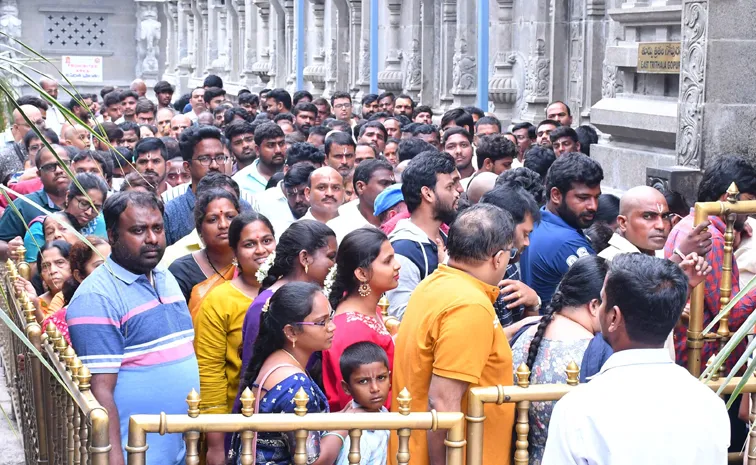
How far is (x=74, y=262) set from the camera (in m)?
5.29

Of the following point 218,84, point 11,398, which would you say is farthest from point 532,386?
point 218,84

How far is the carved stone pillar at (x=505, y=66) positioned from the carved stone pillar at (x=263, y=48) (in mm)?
13104

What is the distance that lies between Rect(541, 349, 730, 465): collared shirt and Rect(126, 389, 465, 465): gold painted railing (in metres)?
0.48

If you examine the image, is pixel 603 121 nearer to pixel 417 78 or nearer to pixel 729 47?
pixel 729 47

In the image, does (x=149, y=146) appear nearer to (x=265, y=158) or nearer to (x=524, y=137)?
Result: (x=265, y=158)

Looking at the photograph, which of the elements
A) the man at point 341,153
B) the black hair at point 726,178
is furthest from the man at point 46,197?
the black hair at point 726,178

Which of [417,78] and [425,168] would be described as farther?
[417,78]

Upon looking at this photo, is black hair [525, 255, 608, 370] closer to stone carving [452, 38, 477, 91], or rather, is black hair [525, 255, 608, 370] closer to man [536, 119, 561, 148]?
man [536, 119, 561, 148]

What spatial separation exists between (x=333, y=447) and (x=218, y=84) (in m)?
13.6

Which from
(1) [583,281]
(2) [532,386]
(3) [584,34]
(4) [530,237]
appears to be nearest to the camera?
(2) [532,386]

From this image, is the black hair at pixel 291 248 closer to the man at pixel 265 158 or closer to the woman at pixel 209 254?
the woman at pixel 209 254

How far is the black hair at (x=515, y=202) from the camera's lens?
16.8 feet

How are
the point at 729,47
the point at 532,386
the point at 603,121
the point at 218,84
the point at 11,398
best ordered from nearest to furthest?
the point at 532,386
the point at 11,398
the point at 729,47
the point at 603,121
the point at 218,84

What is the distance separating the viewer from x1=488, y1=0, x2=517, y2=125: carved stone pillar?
14102mm
